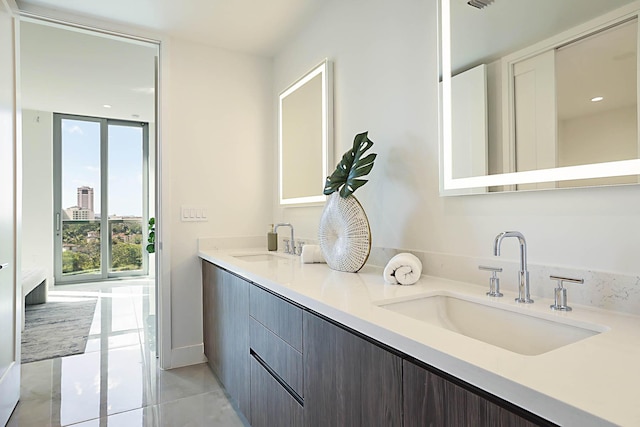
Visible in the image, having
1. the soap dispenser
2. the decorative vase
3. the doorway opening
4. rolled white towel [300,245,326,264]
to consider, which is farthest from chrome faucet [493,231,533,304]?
the doorway opening

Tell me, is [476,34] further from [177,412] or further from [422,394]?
[177,412]

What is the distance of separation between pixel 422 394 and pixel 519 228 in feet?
2.31

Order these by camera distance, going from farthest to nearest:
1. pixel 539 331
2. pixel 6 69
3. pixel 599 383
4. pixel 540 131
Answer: pixel 6 69
pixel 540 131
pixel 539 331
pixel 599 383

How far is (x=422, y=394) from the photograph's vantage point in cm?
77

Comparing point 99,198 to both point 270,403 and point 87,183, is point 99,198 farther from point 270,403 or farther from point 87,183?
point 270,403

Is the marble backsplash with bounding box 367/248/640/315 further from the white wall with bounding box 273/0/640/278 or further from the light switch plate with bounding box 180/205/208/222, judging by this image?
the light switch plate with bounding box 180/205/208/222

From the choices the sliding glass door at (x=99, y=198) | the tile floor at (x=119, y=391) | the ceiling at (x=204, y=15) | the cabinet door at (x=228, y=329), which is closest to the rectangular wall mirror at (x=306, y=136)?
the ceiling at (x=204, y=15)

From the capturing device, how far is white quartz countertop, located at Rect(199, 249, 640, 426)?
516mm

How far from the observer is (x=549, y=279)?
111 centimetres

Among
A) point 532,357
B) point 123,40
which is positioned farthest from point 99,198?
point 532,357

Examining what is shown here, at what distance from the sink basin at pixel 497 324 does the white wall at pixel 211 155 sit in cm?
196

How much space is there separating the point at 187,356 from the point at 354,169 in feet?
6.48

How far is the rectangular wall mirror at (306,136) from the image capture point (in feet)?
7.45

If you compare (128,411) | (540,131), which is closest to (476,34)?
(540,131)
